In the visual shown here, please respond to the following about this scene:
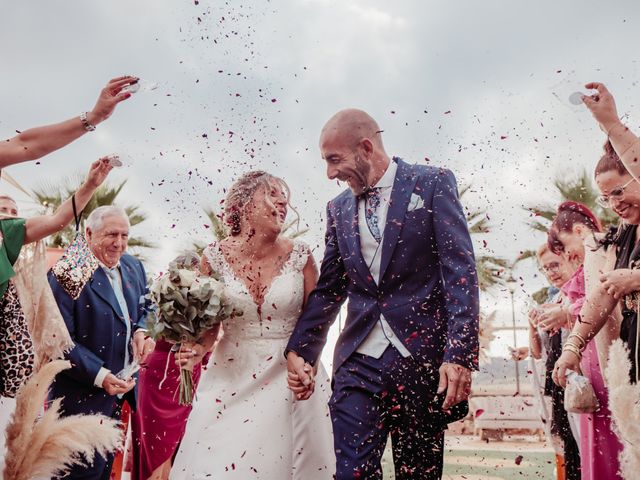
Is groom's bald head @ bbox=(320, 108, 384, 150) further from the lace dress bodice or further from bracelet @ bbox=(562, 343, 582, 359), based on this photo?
bracelet @ bbox=(562, 343, 582, 359)

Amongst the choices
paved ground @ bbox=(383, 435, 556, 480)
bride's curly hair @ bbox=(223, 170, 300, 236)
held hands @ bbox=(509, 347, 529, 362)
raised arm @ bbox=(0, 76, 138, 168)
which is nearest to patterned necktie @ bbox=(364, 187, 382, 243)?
bride's curly hair @ bbox=(223, 170, 300, 236)

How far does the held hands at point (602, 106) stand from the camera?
3248mm

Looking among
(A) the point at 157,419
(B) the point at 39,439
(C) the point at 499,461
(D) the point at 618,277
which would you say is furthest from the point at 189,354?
(C) the point at 499,461

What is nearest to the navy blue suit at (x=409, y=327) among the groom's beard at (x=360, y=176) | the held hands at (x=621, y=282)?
the groom's beard at (x=360, y=176)

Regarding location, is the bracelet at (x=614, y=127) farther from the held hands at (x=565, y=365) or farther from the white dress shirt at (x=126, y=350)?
the white dress shirt at (x=126, y=350)

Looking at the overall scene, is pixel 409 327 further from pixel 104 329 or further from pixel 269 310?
pixel 104 329

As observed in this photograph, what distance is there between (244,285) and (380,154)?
1438 millimetres

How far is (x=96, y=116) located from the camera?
367cm

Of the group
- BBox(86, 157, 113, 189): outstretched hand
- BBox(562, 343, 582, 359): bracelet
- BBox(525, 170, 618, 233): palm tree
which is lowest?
BBox(562, 343, 582, 359): bracelet

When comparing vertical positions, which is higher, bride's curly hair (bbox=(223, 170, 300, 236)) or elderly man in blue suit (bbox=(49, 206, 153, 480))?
bride's curly hair (bbox=(223, 170, 300, 236))

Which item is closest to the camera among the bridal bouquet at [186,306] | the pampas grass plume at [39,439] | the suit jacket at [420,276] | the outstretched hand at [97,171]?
the pampas grass plume at [39,439]

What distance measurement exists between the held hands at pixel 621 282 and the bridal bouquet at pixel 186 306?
2233 millimetres

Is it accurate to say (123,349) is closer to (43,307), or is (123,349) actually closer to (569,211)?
(43,307)

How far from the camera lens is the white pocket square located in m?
3.62
